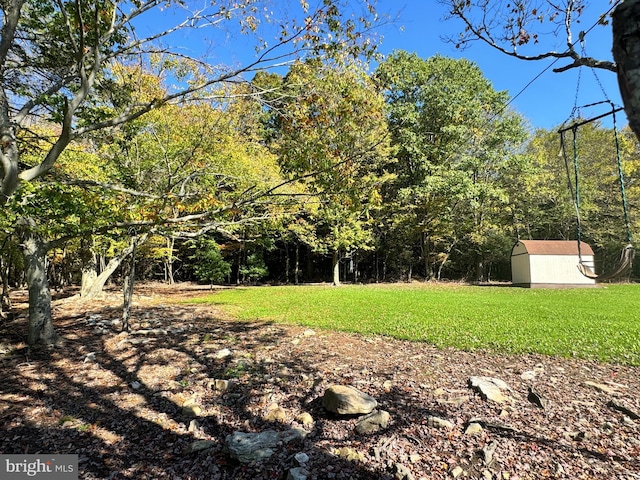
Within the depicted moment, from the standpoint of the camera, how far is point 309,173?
4.57 m

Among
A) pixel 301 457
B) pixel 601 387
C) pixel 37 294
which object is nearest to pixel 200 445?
pixel 301 457

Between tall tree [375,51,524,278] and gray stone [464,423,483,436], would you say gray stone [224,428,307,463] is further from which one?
tall tree [375,51,524,278]

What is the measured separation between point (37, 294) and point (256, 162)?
8.18 m

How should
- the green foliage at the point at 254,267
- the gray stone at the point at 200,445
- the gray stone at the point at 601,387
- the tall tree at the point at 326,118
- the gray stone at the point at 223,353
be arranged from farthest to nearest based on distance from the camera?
1. the green foliage at the point at 254,267
2. the gray stone at the point at 223,353
3. the tall tree at the point at 326,118
4. the gray stone at the point at 601,387
5. the gray stone at the point at 200,445

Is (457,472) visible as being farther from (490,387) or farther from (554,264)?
(554,264)

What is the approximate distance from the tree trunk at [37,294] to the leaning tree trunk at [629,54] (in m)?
7.15

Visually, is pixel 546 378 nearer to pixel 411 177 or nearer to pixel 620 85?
pixel 620 85

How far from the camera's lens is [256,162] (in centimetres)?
1267

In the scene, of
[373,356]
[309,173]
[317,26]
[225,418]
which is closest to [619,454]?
[373,356]

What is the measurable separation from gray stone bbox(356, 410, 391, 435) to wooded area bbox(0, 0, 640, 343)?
2560 millimetres

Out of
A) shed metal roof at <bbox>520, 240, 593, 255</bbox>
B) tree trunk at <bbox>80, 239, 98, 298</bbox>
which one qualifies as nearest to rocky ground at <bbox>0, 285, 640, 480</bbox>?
tree trunk at <bbox>80, 239, 98, 298</bbox>

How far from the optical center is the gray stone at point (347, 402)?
3.49 meters

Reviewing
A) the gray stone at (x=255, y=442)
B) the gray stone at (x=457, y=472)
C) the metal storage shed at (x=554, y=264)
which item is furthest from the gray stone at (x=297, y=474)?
the metal storage shed at (x=554, y=264)

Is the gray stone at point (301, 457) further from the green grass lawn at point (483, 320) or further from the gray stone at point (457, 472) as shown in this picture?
the green grass lawn at point (483, 320)
